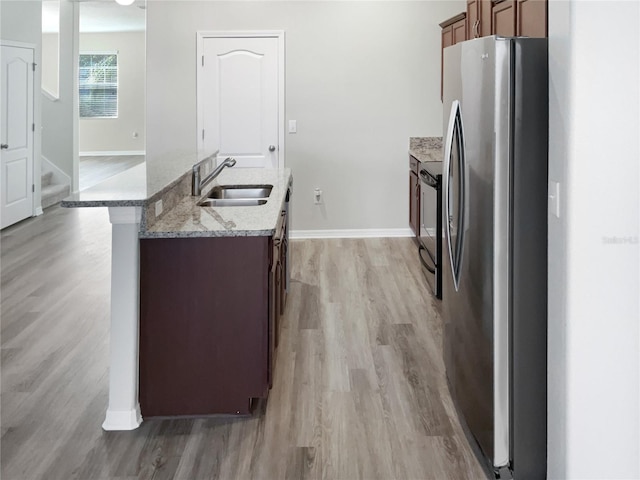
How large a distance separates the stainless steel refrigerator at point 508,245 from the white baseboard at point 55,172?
25.9 ft

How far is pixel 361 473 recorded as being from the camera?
7.90 ft

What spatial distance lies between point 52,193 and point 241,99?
352 cm

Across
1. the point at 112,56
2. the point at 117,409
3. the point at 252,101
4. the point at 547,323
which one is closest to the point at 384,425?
the point at 547,323

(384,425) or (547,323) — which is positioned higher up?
(547,323)

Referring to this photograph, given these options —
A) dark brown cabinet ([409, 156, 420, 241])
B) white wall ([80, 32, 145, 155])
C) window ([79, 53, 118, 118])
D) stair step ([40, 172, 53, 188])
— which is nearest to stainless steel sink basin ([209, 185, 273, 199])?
dark brown cabinet ([409, 156, 420, 241])

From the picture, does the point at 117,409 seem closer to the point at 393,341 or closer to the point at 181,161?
the point at 393,341

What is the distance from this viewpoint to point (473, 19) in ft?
15.3

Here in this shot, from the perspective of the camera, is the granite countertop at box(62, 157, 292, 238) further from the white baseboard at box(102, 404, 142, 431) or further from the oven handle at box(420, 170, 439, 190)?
the oven handle at box(420, 170, 439, 190)

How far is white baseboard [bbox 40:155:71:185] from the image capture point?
9.16 metres

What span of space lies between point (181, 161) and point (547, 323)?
2858mm

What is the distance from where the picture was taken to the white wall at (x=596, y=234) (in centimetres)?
193

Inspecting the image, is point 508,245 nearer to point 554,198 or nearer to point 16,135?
point 554,198

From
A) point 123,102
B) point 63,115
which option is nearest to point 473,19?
point 63,115

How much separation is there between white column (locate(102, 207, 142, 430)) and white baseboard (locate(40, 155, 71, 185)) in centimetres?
710
